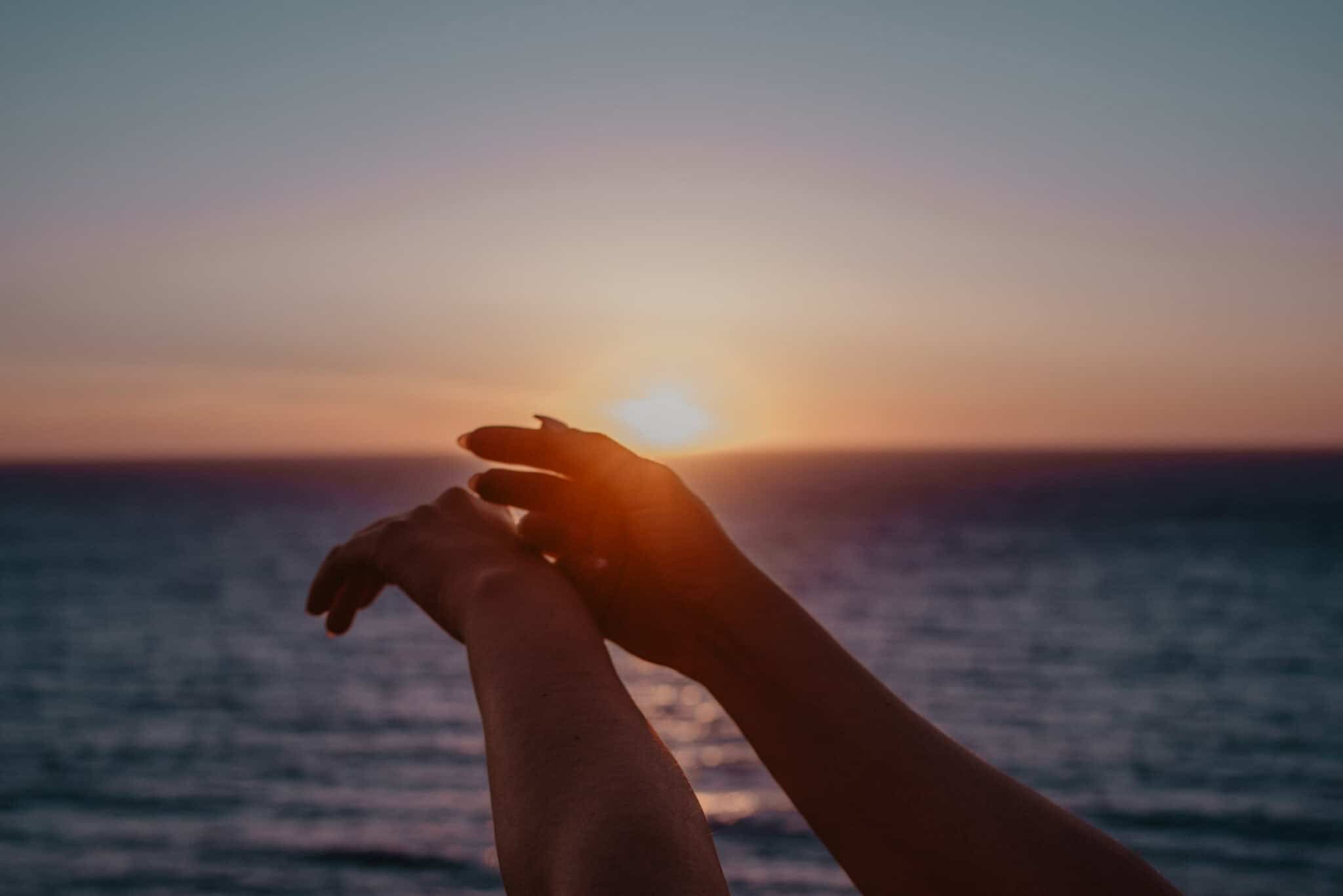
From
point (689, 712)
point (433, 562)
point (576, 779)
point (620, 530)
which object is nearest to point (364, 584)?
point (433, 562)

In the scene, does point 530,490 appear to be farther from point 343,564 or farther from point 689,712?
point 689,712

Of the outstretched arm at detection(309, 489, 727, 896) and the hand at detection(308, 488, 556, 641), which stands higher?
the hand at detection(308, 488, 556, 641)

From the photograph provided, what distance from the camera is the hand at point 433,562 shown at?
5.98 ft

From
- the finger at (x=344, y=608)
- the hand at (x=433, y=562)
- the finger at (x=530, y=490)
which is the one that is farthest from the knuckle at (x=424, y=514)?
the finger at (x=344, y=608)

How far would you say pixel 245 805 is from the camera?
17.7 metres

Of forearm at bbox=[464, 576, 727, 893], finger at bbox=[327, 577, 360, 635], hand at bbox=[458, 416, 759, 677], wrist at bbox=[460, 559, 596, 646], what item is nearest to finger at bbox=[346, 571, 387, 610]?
finger at bbox=[327, 577, 360, 635]

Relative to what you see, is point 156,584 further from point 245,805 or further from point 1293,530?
point 1293,530

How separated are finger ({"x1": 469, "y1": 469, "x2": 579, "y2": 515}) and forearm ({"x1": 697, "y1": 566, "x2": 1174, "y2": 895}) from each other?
379mm

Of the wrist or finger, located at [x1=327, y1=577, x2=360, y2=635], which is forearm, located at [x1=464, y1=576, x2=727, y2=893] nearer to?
the wrist

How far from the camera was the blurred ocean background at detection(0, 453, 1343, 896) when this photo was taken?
1516 cm

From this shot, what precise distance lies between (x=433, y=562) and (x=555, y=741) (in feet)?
2.60

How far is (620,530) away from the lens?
2002 mm

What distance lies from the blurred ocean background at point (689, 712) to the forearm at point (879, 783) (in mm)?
12712

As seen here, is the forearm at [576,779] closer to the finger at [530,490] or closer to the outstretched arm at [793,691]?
the outstretched arm at [793,691]
